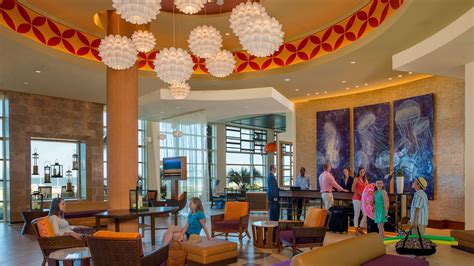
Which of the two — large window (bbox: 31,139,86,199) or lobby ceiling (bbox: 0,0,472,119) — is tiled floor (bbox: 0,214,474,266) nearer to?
lobby ceiling (bbox: 0,0,472,119)

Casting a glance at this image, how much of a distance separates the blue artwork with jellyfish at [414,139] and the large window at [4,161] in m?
13.2

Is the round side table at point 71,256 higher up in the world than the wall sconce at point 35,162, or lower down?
lower down

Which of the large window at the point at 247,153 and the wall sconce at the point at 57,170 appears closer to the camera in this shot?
the wall sconce at the point at 57,170

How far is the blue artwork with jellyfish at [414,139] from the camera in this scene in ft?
39.8

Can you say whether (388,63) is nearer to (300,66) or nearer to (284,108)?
(300,66)

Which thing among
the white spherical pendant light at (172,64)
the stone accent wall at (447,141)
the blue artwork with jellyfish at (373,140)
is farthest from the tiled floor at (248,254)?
the blue artwork with jellyfish at (373,140)

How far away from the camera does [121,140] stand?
817 cm

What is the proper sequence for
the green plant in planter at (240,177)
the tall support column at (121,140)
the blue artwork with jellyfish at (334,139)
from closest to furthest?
the tall support column at (121,140), the blue artwork with jellyfish at (334,139), the green plant in planter at (240,177)

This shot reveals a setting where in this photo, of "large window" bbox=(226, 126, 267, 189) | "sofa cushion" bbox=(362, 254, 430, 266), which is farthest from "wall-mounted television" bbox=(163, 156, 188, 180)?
"large window" bbox=(226, 126, 267, 189)

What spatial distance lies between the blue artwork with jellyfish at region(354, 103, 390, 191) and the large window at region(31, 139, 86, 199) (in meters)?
10.9

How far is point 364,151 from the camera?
14.2m

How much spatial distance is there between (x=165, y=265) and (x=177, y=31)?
765 centimetres

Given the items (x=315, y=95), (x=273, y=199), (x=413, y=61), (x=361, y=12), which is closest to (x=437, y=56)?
(x=413, y=61)

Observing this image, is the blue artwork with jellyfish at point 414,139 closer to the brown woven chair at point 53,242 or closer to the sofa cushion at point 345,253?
the sofa cushion at point 345,253
